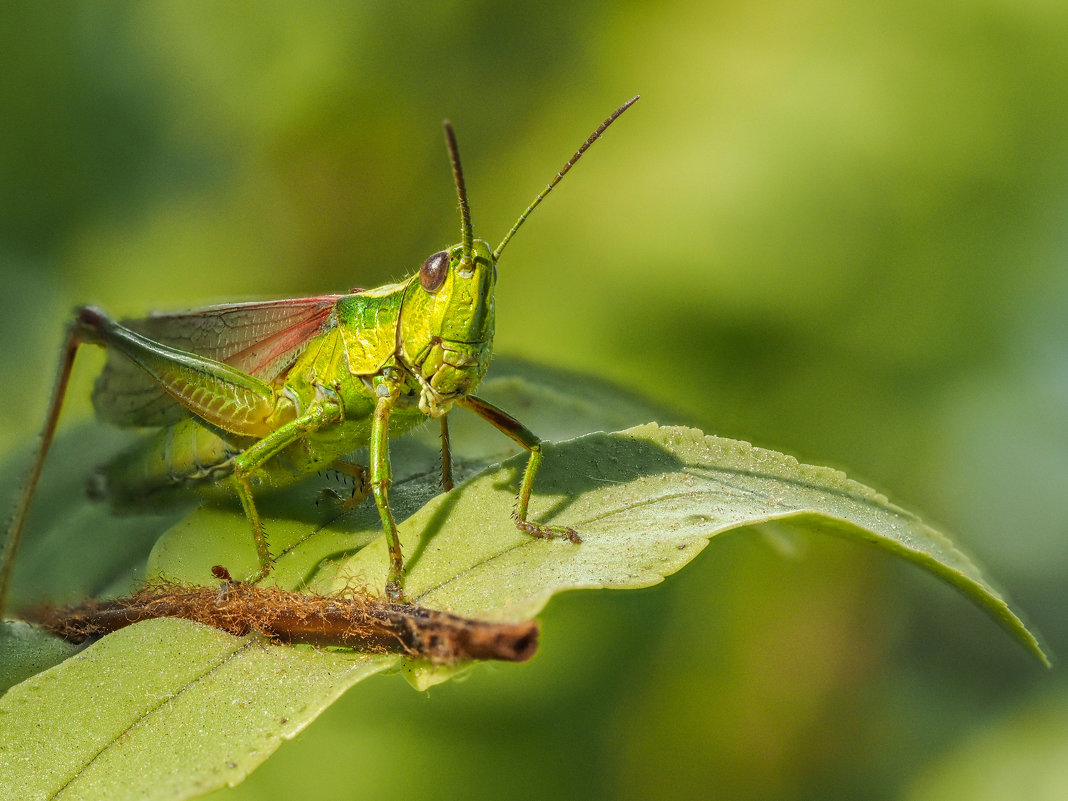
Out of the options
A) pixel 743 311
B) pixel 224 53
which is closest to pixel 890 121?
pixel 743 311

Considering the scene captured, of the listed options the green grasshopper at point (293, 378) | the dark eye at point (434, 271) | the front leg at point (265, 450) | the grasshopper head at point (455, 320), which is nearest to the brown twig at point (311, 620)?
the front leg at point (265, 450)

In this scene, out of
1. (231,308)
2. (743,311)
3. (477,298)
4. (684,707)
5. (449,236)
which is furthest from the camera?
(449,236)

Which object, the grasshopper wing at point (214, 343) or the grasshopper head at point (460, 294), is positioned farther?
the grasshopper wing at point (214, 343)

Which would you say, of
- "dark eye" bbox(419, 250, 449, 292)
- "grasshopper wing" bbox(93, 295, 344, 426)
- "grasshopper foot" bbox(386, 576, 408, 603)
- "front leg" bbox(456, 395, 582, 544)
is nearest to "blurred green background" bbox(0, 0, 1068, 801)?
"grasshopper wing" bbox(93, 295, 344, 426)

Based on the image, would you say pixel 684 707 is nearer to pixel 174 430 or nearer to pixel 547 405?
pixel 547 405

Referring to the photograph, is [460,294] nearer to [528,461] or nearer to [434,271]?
[434,271]

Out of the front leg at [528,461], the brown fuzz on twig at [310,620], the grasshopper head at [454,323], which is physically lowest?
the brown fuzz on twig at [310,620]

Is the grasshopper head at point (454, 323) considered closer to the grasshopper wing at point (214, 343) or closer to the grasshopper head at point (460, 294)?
the grasshopper head at point (460, 294)
